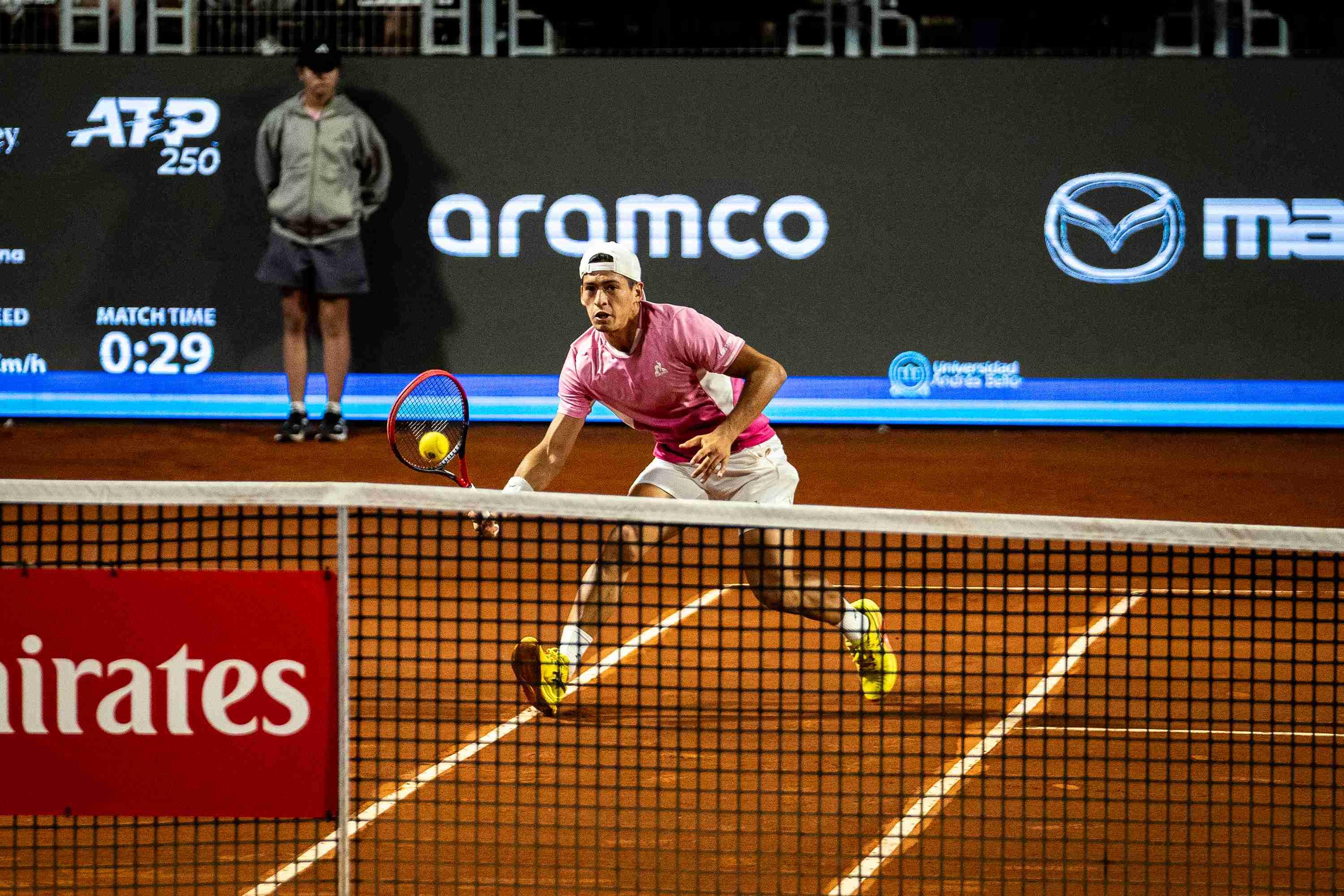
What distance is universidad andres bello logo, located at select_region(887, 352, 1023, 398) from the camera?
33.1ft

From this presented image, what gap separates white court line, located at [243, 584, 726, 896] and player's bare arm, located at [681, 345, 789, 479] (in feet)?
1.23

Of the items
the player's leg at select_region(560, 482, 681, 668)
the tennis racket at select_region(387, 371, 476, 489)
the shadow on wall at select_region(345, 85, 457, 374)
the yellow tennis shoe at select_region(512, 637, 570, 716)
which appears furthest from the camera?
the shadow on wall at select_region(345, 85, 457, 374)

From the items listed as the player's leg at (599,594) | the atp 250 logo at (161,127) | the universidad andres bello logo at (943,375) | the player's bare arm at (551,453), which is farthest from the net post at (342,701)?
the atp 250 logo at (161,127)

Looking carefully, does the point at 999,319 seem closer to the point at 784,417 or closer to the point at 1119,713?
the point at 784,417

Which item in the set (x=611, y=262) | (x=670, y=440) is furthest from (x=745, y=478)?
(x=611, y=262)

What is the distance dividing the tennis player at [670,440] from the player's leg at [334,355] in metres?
4.79

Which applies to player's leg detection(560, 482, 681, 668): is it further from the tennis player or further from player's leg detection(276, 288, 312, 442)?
player's leg detection(276, 288, 312, 442)

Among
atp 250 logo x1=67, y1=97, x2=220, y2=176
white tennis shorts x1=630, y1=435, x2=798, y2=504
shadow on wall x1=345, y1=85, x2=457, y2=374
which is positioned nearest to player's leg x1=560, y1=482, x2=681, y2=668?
white tennis shorts x1=630, y1=435, x2=798, y2=504

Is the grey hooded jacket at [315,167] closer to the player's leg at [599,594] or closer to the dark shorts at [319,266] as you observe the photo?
the dark shorts at [319,266]

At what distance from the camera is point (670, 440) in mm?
4953

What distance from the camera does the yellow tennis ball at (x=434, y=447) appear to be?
4750 millimetres

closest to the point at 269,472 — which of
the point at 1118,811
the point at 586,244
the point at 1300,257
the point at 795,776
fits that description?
the point at 586,244

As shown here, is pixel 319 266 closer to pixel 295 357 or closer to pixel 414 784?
pixel 295 357

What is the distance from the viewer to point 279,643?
3053 millimetres
